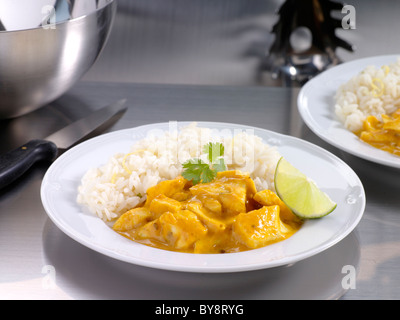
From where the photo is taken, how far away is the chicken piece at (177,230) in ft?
Result: 3.64

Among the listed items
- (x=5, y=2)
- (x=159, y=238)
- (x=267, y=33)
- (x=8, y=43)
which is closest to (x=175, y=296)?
(x=159, y=238)

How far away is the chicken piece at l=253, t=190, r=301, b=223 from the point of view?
1208 mm

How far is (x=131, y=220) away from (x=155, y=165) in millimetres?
214

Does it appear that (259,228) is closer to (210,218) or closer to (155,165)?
(210,218)

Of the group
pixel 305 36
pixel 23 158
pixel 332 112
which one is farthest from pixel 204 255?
pixel 305 36

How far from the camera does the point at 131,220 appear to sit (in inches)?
46.3

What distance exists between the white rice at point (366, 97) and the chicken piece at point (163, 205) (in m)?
0.72

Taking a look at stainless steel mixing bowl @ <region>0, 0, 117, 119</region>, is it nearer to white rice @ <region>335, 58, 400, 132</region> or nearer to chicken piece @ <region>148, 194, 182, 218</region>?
chicken piece @ <region>148, 194, 182, 218</region>

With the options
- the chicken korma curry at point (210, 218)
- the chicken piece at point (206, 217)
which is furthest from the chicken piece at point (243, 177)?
the chicken piece at point (206, 217)

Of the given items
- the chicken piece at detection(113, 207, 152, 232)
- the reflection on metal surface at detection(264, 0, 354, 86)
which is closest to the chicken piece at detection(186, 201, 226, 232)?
the chicken piece at detection(113, 207, 152, 232)

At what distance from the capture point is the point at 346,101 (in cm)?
175

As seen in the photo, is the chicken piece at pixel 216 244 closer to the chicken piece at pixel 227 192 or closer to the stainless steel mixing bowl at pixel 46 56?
the chicken piece at pixel 227 192

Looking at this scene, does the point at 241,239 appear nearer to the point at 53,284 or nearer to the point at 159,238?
the point at 159,238

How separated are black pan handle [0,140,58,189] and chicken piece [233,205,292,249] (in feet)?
2.09
